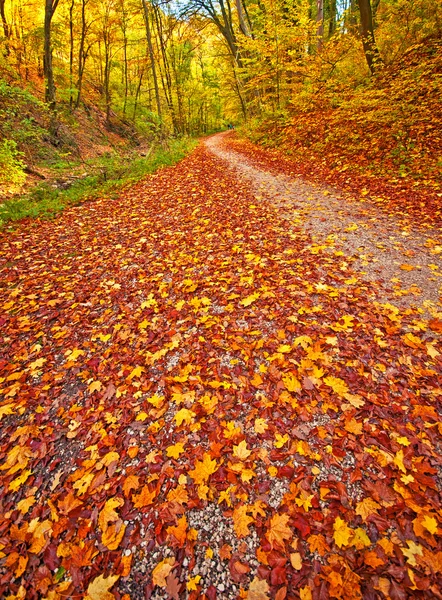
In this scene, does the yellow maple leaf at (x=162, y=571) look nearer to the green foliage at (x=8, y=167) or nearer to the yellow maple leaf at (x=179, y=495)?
the yellow maple leaf at (x=179, y=495)

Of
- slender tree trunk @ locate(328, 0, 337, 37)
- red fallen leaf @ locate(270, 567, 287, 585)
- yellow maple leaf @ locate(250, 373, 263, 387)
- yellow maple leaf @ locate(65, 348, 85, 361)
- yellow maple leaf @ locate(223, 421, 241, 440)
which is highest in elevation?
slender tree trunk @ locate(328, 0, 337, 37)

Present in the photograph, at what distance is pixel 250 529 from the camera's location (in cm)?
204

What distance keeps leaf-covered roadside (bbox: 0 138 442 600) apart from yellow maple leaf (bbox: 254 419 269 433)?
1cm

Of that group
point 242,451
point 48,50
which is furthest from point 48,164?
point 242,451

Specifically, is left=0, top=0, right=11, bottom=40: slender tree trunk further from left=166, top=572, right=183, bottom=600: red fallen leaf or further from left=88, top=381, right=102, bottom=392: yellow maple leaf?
left=166, top=572, right=183, bottom=600: red fallen leaf

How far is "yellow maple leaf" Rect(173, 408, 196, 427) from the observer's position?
2.76 m

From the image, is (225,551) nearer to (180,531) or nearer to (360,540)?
(180,531)

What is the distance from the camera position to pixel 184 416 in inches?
→ 110

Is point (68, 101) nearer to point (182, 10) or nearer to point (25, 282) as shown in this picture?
point (182, 10)

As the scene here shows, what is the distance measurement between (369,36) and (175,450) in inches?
551

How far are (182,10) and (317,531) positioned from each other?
23.2m

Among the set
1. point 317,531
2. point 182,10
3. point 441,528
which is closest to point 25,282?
point 317,531

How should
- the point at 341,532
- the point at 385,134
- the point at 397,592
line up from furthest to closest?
the point at 385,134, the point at 341,532, the point at 397,592

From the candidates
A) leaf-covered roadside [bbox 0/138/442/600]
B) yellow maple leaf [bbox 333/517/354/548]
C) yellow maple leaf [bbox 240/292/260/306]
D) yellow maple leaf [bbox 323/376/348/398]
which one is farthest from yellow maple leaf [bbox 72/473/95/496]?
yellow maple leaf [bbox 240/292/260/306]
